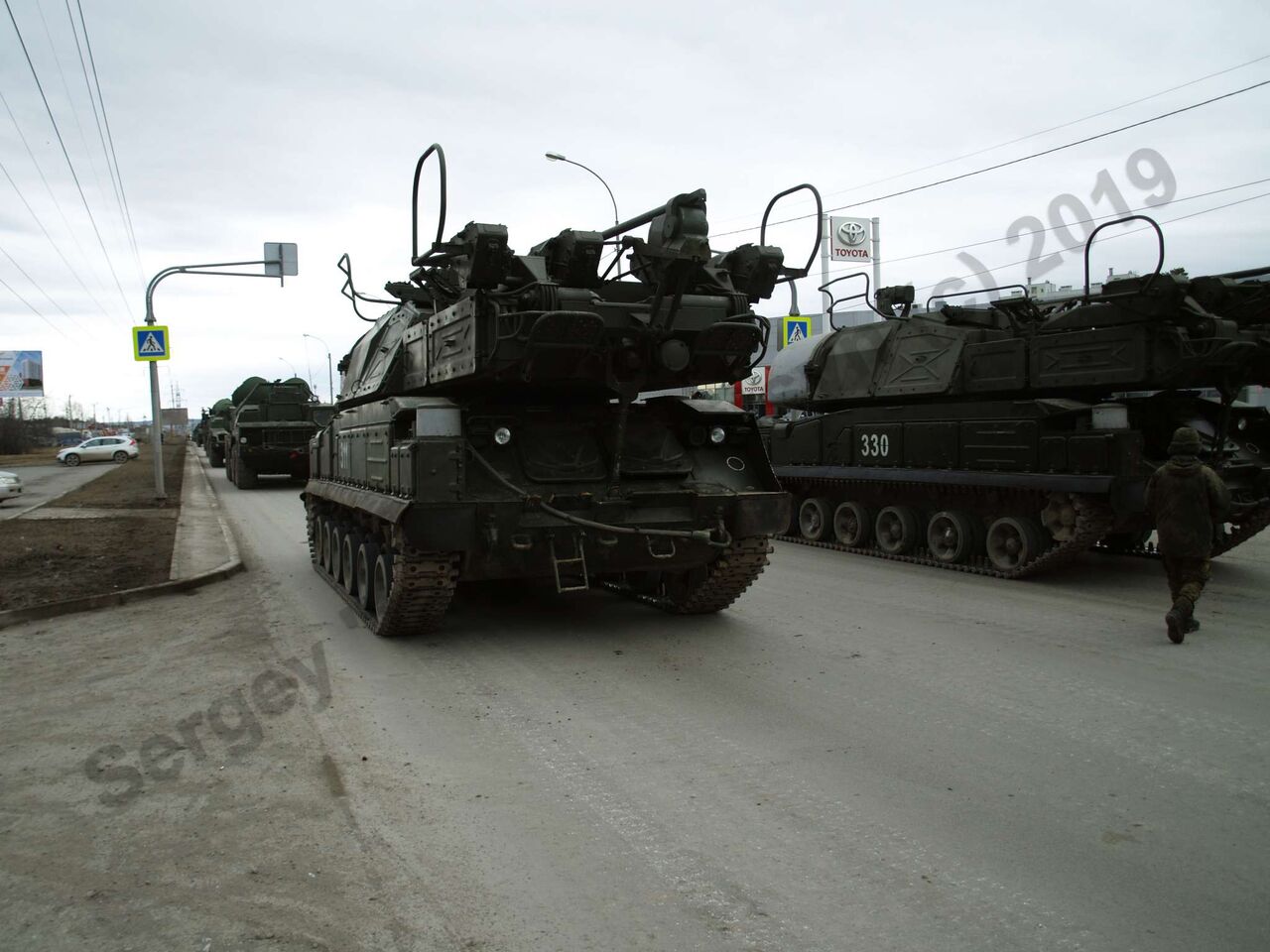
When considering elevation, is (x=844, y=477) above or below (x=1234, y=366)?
below

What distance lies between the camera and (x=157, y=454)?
19.6 metres

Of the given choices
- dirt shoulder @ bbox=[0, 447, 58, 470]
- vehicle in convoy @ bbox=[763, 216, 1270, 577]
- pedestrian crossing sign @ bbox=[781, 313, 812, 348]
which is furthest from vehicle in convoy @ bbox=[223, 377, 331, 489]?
dirt shoulder @ bbox=[0, 447, 58, 470]

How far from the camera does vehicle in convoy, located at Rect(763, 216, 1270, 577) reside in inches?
402

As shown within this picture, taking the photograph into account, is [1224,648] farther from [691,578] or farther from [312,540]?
[312,540]

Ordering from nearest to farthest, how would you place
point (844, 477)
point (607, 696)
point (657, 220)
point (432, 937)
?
point (432, 937)
point (607, 696)
point (657, 220)
point (844, 477)

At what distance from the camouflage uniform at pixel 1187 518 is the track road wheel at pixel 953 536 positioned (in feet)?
11.9

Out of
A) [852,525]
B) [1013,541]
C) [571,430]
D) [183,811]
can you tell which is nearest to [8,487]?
[852,525]

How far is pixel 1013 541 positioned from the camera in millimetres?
11117

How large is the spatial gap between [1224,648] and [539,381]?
5.24m

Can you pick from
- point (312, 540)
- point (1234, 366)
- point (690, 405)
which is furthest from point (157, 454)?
point (1234, 366)

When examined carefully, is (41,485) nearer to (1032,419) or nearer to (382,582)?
(382,582)

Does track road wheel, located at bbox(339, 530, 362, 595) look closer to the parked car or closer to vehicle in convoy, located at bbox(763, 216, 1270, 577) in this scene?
vehicle in convoy, located at bbox(763, 216, 1270, 577)

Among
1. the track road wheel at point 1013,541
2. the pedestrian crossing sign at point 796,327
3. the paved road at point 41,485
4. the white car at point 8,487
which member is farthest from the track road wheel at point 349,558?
the white car at point 8,487

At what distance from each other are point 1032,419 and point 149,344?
47.9 feet
